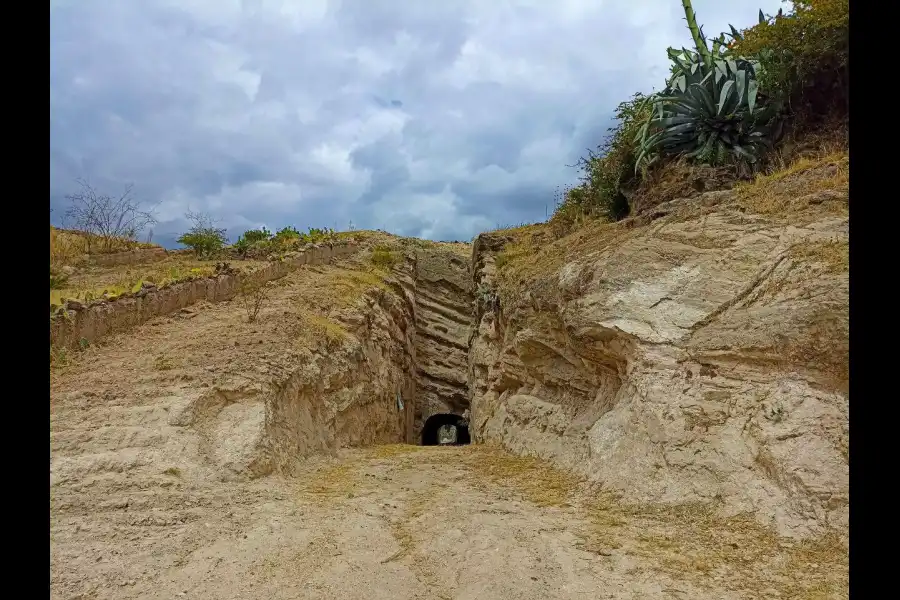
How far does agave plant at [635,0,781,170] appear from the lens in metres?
8.72

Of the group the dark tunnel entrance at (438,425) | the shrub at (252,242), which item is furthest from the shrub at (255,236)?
the dark tunnel entrance at (438,425)

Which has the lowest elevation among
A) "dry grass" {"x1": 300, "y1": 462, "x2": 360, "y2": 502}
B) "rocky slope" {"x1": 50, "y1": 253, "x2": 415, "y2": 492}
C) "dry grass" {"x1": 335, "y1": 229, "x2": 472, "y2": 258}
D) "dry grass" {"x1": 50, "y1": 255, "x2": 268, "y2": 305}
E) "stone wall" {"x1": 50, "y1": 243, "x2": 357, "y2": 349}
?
"dry grass" {"x1": 300, "y1": 462, "x2": 360, "y2": 502}

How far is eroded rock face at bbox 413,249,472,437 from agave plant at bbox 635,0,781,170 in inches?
440

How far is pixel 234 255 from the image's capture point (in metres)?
14.7

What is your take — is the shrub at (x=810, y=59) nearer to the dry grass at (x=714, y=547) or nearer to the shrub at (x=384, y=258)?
the dry grass at (x=714, y=547)

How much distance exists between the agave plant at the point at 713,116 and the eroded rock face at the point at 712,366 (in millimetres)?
1984

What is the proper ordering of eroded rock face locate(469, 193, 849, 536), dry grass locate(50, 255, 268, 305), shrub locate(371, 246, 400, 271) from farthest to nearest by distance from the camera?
shrub locate(371, 246, 400, 271) < dry grass locate(50, 255, 268, 305) < eroded rock face locate(469, 193, 849, 536)

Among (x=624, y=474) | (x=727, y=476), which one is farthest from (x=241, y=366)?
(x=727, y=476)

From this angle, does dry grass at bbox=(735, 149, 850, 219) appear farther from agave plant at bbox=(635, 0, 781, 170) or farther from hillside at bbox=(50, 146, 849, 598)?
agave plant at bbox=(635, 0, 781, 170)

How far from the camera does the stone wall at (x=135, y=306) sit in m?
7.34

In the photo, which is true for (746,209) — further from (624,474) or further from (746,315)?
(624,474)

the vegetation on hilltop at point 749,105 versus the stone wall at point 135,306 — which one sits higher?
the vegetation on hilltop at point 749,105

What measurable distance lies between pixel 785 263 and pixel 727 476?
242 centimetres

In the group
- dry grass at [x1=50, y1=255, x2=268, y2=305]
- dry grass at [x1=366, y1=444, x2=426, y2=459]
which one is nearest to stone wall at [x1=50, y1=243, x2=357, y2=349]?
dry grass at [x1=50, y1=255, x2=268, y2=305]
